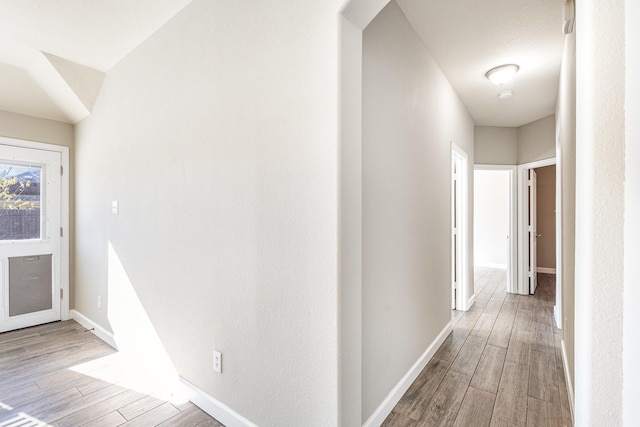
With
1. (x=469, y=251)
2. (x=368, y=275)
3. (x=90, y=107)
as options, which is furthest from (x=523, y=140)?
(x=90, y=107)

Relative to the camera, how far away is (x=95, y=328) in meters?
3.12

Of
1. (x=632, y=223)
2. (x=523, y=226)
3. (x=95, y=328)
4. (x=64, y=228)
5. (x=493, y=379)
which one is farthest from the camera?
(x=523, y=226)

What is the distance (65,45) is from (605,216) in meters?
3.54

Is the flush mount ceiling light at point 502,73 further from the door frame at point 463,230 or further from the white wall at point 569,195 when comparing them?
the door frame at point 463,230

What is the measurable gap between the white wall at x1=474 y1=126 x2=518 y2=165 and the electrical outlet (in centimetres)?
443

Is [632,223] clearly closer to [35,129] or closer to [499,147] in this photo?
[499,147]

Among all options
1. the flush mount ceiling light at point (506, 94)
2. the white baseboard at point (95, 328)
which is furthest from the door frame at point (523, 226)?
the white baseboard at point (95, 328)

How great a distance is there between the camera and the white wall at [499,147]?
461 cm

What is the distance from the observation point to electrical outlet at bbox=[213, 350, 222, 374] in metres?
1.78

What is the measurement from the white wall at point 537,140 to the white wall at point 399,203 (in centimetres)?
229

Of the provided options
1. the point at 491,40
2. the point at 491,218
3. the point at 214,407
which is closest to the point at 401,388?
the point at 214,407

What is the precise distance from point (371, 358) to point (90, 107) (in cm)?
353

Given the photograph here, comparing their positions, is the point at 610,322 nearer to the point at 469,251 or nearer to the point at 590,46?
the point at 590,46

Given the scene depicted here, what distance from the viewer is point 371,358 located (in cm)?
168
